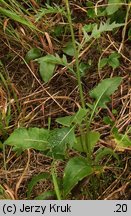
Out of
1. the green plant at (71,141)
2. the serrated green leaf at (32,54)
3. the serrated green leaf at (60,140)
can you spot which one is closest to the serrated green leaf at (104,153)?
the green plant at (71,141)

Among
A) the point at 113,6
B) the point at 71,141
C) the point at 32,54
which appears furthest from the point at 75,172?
the point at 113,6

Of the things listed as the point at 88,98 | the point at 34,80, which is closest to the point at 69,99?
the point at 88,98

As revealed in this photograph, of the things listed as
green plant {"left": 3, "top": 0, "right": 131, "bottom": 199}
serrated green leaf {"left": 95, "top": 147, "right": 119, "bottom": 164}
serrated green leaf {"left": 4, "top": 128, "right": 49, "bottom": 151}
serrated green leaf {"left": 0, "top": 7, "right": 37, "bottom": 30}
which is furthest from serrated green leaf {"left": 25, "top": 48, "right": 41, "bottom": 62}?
serrated green leaf {"left": 95, "top": 147, "right": 119, "bottom": 164}

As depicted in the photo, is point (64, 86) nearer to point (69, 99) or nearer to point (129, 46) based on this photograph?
point (69, 99)

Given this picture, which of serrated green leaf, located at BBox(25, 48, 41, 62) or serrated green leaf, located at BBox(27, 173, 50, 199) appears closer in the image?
serrated green leaf, located at BBox(27, 173, 50, 199)

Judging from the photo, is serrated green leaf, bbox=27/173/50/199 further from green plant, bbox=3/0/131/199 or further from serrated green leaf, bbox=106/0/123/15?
serrated green leaf, bbox=106/0/123/15

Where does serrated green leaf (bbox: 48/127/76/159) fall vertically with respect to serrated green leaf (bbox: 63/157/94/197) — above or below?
above
